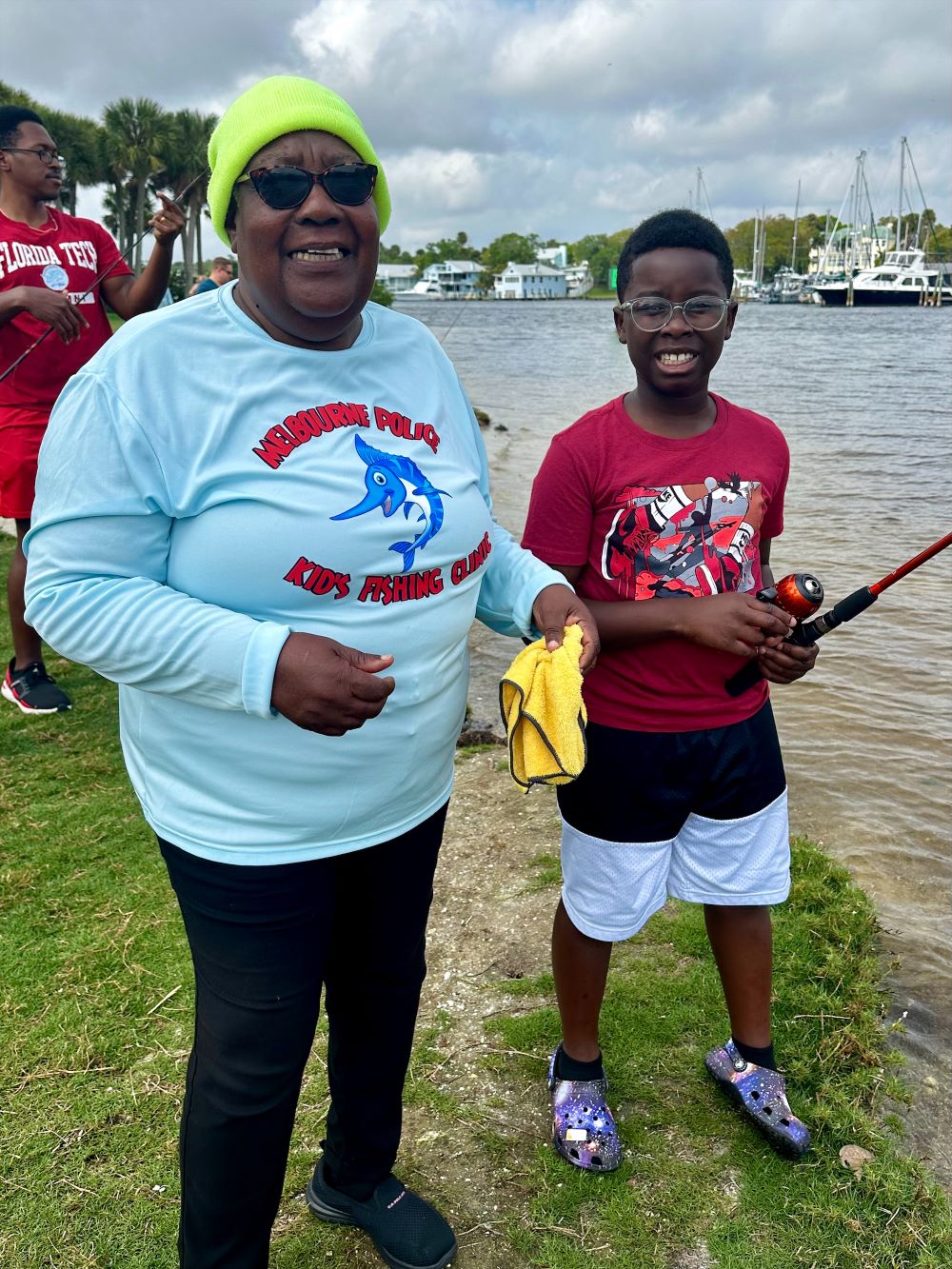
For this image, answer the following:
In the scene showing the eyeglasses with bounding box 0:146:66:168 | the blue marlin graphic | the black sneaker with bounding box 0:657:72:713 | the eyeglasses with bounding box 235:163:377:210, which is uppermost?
the eyeglasses with bounding box 0:146:66:168

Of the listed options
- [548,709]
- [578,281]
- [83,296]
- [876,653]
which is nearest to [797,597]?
[548,709]

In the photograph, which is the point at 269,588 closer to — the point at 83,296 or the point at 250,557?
the point at 250,557

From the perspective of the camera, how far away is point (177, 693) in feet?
5.29

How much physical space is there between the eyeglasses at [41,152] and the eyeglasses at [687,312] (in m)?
3.66

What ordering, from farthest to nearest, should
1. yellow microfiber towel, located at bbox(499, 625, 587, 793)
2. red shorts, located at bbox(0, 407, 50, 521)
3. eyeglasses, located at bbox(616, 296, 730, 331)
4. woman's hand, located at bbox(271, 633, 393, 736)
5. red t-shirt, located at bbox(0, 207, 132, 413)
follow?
1. red shorts, located at bbox(0, 407, 50, 521)
2. red t-shirt, located at bbox(0, 207, 132, 413)
3. eyeglasses, located at bbox(616, 296, 730, 331)
4. yellow microfiber towel, located at bbox(499, 625, 587, 793)
5. woman's hand, located at bbox(271, 633, 393, 736)

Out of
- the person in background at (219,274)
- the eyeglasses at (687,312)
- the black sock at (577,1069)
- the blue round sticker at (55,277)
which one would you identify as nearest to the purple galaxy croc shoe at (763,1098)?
the black sock at (577,1069)

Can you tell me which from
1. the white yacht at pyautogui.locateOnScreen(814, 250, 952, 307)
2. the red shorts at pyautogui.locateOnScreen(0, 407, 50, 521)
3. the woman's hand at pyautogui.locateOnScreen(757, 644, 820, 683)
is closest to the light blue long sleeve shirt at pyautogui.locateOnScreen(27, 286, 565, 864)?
the woman's hand at pyautogui.locateOnScreen(757, 644, 820, 683)

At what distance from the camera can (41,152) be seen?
4.68 meters

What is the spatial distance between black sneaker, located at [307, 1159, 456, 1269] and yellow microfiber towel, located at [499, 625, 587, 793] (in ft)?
3.68

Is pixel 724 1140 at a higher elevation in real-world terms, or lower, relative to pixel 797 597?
lower

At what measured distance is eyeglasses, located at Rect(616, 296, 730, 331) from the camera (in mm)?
2486

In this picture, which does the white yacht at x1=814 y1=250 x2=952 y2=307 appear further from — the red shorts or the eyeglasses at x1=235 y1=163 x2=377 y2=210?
the eyeglasses at x1=235 y1=163 x2=377 y2=210

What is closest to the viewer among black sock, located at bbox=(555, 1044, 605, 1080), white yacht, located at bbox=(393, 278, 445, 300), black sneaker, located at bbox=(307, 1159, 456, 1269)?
black sneaker, located at bbox=(307, 1159, 456, 1269)

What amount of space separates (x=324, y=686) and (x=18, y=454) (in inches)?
158
